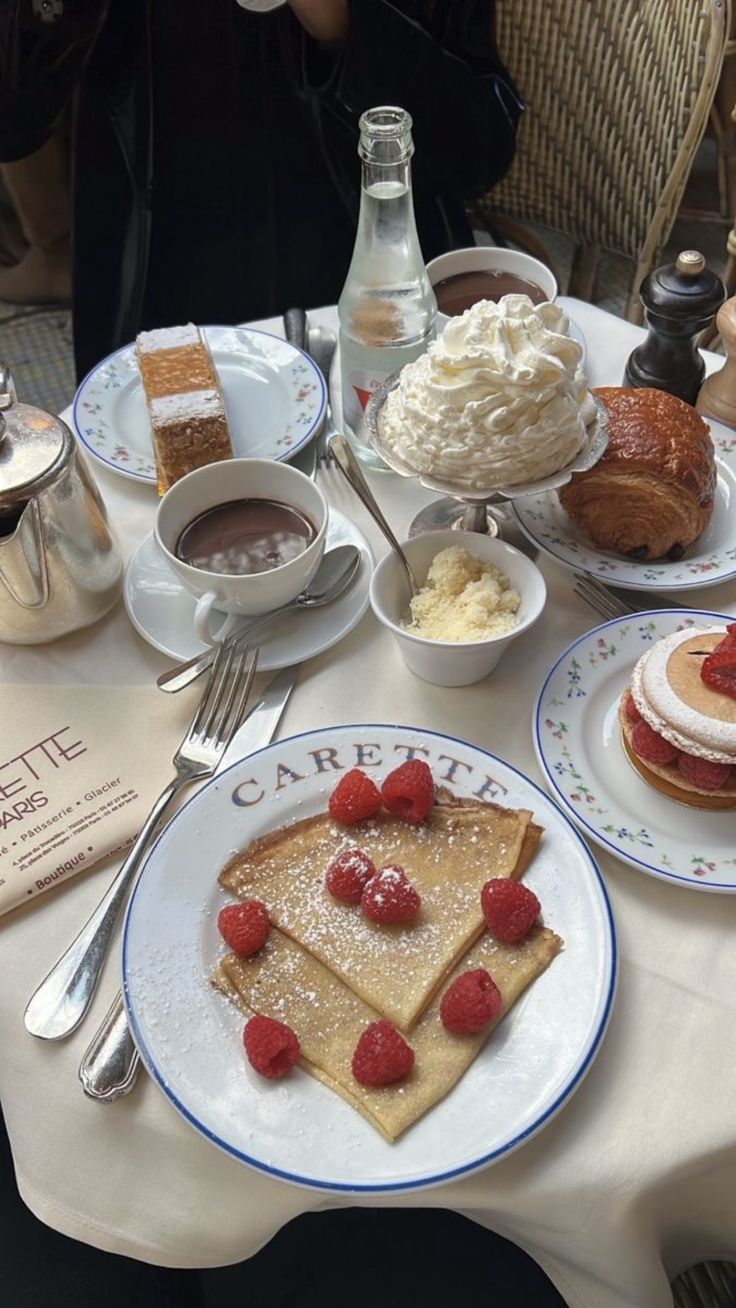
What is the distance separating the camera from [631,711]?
3.14 feet

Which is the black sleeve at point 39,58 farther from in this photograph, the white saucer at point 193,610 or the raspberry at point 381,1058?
the raspberry at point 381,1058

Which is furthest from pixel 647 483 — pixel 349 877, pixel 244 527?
pixel 349 877

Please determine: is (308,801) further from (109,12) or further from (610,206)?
(610,206)

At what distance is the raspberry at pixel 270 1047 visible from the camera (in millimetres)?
726

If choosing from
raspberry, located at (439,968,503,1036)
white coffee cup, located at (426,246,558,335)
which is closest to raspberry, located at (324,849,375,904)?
raspberry, located at (439,968,503,1036)

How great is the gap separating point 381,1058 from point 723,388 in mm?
953

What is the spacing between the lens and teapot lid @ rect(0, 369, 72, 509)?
0.94 m

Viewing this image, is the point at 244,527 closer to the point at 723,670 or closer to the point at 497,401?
the point at 497,401

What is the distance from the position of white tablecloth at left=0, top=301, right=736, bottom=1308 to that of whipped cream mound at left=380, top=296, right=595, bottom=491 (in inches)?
16.5

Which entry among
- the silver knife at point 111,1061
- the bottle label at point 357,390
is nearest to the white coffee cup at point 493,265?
the bottle label at point 357,390

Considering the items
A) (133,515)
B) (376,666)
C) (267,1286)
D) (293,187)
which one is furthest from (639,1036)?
(293,187)

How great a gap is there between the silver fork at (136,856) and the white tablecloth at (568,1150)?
14 mm

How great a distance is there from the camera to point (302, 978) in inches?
31.3

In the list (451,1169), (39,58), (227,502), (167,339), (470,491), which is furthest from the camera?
(39,58)
